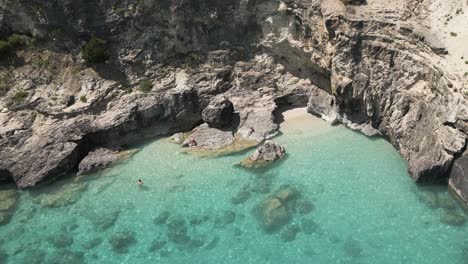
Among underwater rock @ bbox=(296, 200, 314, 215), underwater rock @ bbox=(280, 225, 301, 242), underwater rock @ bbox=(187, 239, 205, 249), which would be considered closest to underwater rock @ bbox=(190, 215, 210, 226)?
underwater rock @ bbox=(187, 239, 205, 249)

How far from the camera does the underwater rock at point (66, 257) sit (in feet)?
110

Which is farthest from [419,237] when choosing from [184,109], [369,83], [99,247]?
[184,109]

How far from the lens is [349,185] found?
36.9 m

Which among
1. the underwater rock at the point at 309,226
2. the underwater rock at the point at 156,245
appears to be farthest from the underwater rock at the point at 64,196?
the underwater rock at the point at 309,226

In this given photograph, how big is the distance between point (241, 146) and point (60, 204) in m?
18.0

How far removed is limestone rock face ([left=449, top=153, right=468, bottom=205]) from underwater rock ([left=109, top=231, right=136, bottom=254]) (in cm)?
2560

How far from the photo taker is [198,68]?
5159 centimetres

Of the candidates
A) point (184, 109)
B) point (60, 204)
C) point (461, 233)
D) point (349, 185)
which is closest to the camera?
point (461, 233)

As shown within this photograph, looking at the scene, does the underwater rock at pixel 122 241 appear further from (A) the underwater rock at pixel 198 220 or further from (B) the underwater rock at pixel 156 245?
(A) the underwater rock at pixel 198 220

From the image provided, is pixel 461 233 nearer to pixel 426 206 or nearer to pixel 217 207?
pixel 426 206

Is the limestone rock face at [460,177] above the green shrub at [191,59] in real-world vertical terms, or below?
below

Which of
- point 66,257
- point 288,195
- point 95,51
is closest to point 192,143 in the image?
point 288,195

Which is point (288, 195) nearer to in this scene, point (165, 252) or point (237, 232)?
point (237, 232)

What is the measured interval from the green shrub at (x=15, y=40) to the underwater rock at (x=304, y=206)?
121 ft
